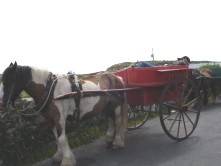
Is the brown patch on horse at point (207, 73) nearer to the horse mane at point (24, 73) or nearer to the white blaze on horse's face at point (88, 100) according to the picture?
the white blaze on horse's face at point (88, 100)

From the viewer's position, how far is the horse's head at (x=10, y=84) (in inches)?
222

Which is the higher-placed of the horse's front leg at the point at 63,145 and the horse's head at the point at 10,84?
the horse's head at the point at 10,84

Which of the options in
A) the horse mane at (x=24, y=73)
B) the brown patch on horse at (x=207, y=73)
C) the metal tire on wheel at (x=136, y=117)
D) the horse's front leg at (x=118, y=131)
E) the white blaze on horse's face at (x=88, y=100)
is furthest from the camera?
the brown patch on horse at (x=207, y=73)

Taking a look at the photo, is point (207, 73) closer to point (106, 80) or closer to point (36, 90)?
point (106, 80)

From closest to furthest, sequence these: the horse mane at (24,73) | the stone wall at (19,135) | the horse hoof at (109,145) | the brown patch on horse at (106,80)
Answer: the horse mane at (24,73) < the stone wall at (19,135) < the brown patch on horse at (106,80) < the horse hoof at (109,145)

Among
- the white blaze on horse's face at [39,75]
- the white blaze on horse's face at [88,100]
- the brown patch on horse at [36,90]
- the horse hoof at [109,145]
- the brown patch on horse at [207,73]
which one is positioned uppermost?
the white blaze on horse's face at [39,75]

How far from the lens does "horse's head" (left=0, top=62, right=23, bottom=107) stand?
18.5 ft

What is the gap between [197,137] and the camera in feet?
25.8

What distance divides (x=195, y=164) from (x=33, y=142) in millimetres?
3064

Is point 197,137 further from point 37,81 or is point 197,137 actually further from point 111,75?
point 37,81

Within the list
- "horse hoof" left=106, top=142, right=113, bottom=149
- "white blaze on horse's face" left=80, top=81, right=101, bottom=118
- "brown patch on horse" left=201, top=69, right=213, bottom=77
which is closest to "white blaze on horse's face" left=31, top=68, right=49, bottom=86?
"white blaze on horse's face" left=80, top=81, right=101, bottom=118

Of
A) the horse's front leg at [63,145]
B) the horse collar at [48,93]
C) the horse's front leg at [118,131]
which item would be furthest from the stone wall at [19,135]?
the horse's front leg at [118,131]

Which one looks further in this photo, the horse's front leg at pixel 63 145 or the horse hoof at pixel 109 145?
the horse hoof at pixel 109 145

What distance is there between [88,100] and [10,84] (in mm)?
1500
